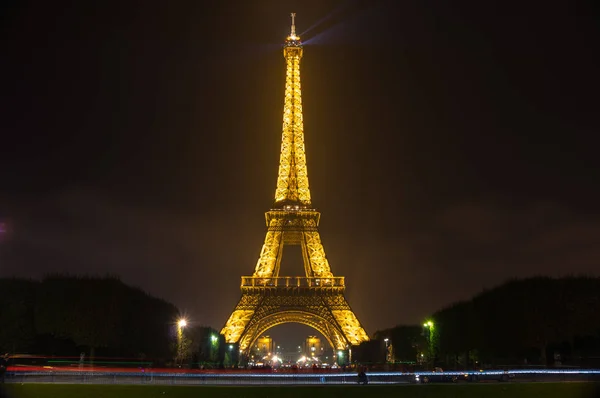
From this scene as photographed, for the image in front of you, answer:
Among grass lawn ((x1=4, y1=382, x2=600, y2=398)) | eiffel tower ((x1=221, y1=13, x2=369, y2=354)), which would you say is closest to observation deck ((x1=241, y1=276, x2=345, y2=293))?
eiffel tower ((x1=221, y1=13, x2=369, y2=354))

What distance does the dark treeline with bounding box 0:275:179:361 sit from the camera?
6262cm

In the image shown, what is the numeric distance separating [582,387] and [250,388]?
17.1m

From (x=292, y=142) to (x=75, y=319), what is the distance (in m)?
39.5

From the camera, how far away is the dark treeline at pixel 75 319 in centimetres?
6262

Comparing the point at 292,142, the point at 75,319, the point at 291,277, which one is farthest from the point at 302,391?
the point at 292,142

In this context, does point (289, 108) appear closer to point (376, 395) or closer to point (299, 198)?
point (299, 198)

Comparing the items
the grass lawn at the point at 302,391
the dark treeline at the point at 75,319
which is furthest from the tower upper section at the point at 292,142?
the grass lawn at the point at 302,391

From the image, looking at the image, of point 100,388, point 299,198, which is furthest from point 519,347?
point 100,388

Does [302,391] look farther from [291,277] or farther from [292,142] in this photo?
[292,142]

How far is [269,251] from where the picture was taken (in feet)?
283

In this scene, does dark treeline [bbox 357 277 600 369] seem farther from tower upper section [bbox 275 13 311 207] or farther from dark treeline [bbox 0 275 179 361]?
dark treeline [bbox 0 275 179 361]

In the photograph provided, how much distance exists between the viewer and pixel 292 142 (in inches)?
3593

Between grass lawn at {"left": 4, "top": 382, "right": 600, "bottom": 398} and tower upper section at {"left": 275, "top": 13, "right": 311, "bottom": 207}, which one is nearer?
grass lawn at {"left": 4, "top": 382, "right": 600, "bottom": 398}

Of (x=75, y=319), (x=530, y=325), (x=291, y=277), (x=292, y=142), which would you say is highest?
Answer: (x=292, y=142)
